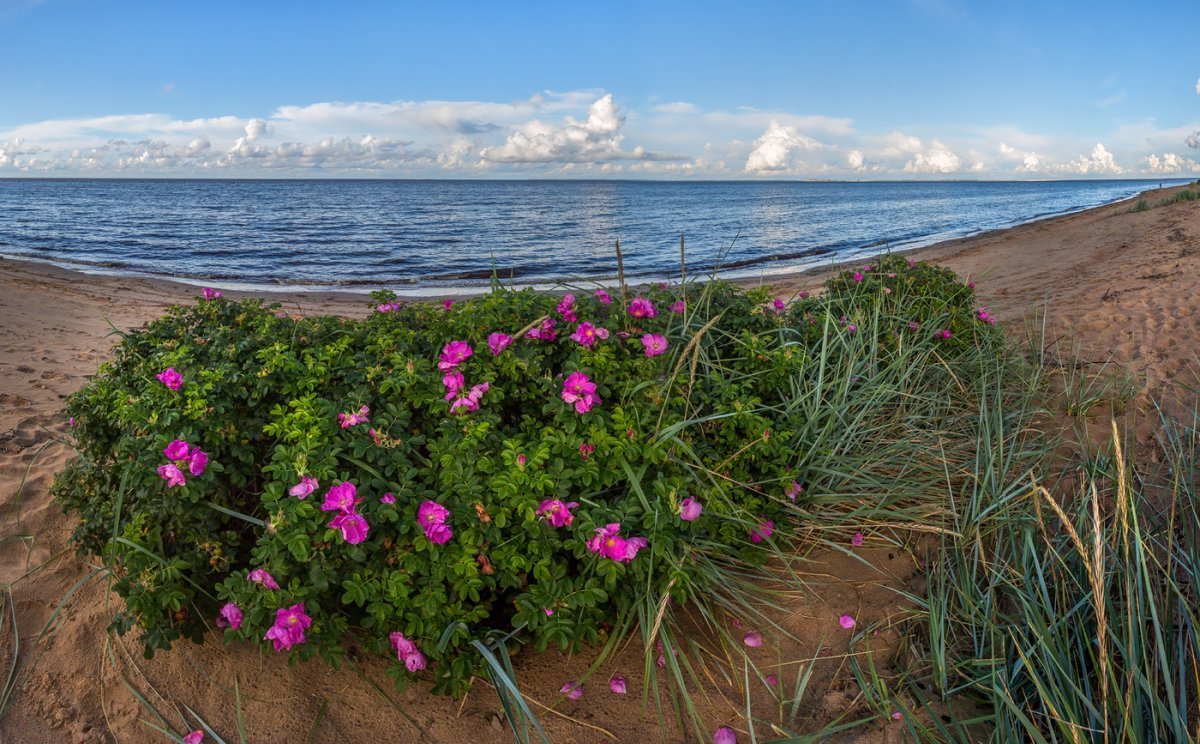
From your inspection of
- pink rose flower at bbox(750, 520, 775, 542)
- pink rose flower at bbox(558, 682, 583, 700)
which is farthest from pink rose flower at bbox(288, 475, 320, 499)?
pink rose flower at bbox(750, 520, 775, 542)

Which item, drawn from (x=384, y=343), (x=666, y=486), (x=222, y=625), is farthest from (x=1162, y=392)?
(x=222, y=625)

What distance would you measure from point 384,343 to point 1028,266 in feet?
45.7

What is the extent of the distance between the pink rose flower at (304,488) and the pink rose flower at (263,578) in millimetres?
255

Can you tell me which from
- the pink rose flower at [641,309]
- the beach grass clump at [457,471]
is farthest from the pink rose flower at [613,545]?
the pink rose flower at [641,309]

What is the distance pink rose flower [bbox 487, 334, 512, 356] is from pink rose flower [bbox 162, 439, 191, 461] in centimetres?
116

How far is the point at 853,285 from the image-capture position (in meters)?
5.07

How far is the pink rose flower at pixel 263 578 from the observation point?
84.9 inches

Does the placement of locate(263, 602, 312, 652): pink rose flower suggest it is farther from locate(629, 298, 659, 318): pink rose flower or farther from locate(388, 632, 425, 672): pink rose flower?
locate(629, 298, 659, 318): pink rose flower

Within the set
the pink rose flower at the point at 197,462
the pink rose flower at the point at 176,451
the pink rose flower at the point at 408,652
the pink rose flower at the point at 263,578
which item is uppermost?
the pink rose flower at the point at 176,451

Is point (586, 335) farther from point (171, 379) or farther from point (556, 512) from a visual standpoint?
point (171, 379)

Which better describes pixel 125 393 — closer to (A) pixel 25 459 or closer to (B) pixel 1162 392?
(A) pixel 25 459

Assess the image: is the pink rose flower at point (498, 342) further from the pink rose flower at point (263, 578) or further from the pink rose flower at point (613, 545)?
the pink rose flower at point (263, 578)

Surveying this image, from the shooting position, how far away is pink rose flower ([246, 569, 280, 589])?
2.16 m

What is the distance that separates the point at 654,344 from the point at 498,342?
0.67 metres
